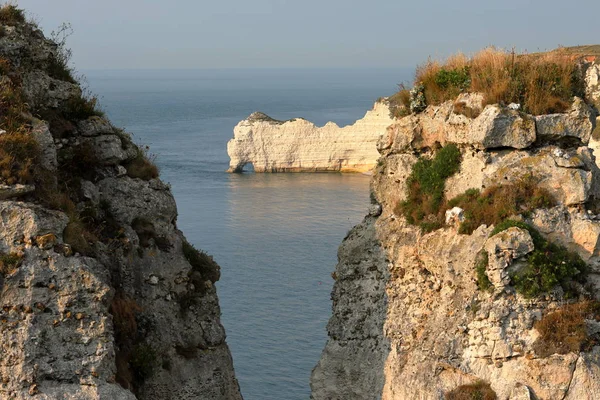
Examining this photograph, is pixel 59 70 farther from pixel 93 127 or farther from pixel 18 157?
pixel 18 157

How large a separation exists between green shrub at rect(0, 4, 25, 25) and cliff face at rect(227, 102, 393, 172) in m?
65.5

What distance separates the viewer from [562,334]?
55.5ft

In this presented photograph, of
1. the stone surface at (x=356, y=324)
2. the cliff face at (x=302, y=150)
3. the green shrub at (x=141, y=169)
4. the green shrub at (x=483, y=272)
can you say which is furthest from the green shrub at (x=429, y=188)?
the cliff face at (x=302, y=150)

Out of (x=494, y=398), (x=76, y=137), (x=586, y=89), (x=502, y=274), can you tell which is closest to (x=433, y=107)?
(x=586, y=89)

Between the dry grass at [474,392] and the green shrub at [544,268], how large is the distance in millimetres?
2115

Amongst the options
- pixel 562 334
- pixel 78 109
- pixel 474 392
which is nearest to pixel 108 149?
pixel 78 109

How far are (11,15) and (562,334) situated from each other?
601 inches

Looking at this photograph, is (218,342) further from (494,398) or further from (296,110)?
(296,110)

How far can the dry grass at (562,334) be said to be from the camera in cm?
1686

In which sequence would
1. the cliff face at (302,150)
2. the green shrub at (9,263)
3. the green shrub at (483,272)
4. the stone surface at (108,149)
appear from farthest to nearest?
the cliff face at (302,150) < the stone surface at (108,149) < the green shrub at (483,272) < the green shrub at (9,263)

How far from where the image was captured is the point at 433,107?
822 inches

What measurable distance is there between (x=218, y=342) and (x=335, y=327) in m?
3.04

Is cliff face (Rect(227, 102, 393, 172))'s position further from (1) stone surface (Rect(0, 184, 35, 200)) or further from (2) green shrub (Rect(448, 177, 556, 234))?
(1) stone surface (Rect(0, 184, 35, 200))

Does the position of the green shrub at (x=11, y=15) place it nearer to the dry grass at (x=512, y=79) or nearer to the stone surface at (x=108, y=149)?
the stone surface at (x=108, y=149)
